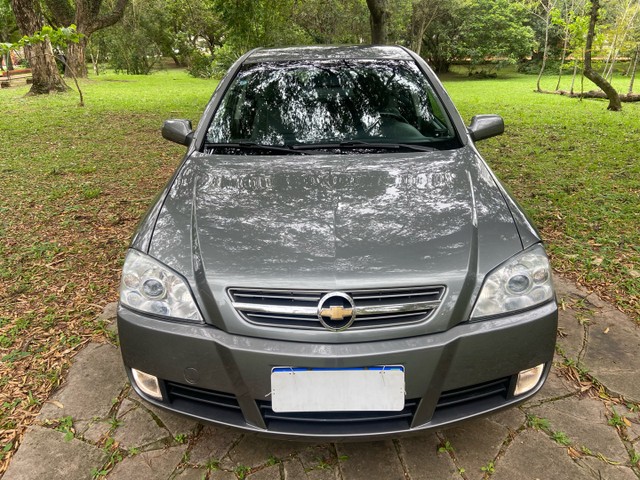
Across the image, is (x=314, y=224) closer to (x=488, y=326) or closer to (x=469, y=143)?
(x=488, y=326)

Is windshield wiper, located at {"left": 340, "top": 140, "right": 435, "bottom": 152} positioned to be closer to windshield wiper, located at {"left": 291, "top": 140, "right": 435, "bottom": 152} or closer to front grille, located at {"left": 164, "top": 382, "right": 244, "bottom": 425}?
windshield wiper, located at {"left": 291, "top": 140, "right": 435, "bottom": 152}

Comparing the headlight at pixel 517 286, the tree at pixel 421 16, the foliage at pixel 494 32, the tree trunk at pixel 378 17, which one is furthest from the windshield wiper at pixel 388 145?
the foliage at pixel 494 32

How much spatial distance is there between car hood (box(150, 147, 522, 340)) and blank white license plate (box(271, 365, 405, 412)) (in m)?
0.27

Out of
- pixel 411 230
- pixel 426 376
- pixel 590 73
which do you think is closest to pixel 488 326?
pixel 426 376

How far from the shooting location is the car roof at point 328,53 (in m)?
2.90

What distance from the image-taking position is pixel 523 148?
641 centimetres

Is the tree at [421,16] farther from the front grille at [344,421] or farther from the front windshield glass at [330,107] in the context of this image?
the front grille at [344,421]

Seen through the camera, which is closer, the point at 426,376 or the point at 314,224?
the point at 426,376

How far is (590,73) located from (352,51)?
9.59m

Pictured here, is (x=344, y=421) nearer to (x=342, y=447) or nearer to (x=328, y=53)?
(x=342, y=447)

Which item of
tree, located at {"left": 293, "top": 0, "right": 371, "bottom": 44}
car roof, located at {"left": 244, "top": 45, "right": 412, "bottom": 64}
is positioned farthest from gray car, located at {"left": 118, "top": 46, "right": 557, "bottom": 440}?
tree, located at {"left": 293, "top": 0, "right": 371, "bottom": 44}

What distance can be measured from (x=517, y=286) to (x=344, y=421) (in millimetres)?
747

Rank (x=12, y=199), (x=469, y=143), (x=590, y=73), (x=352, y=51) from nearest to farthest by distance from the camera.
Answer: (x=469, y=143)
(x=352, y=51)
(x=12, y=199)
(x=590, y=73)

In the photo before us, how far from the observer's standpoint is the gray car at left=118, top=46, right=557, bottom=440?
1419 mm
